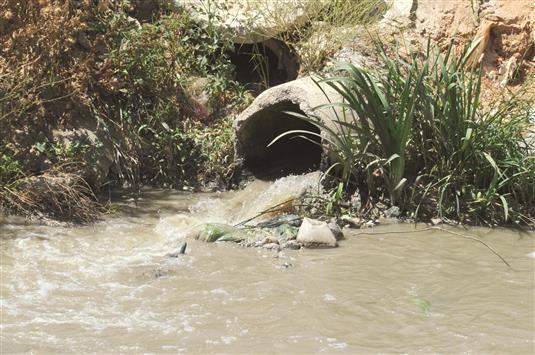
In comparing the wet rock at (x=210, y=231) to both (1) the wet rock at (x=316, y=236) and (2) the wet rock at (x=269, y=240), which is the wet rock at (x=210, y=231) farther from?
(1) the wet rock at (x=316, y=236)

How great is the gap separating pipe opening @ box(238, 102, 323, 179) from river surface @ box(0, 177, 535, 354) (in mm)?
1463

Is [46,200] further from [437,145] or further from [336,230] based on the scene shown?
[437,145]

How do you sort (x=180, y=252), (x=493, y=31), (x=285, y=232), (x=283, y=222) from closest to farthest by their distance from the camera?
(x=180, y=252) → (x=285, y=232) → (x=283, y=222) → (x=493, y=31)

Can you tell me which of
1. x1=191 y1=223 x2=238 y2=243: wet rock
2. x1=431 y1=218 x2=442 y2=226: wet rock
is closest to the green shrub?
x1=191 y1=223 x2=238 y2=243: wet rock

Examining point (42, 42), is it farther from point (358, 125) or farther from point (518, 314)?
point (518, 314)

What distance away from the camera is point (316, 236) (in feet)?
18.8

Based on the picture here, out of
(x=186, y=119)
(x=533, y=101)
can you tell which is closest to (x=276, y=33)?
(x=186, y=119)

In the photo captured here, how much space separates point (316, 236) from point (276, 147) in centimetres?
265

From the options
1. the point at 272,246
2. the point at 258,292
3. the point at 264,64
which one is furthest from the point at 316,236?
the point at 264,64

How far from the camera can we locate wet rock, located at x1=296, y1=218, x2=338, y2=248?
5715 mm

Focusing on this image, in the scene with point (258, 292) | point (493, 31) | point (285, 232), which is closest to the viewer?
point (258, 292)

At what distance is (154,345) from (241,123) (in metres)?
3.61

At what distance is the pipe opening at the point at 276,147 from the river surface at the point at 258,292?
4.80 ft

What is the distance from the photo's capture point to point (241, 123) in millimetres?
7234
